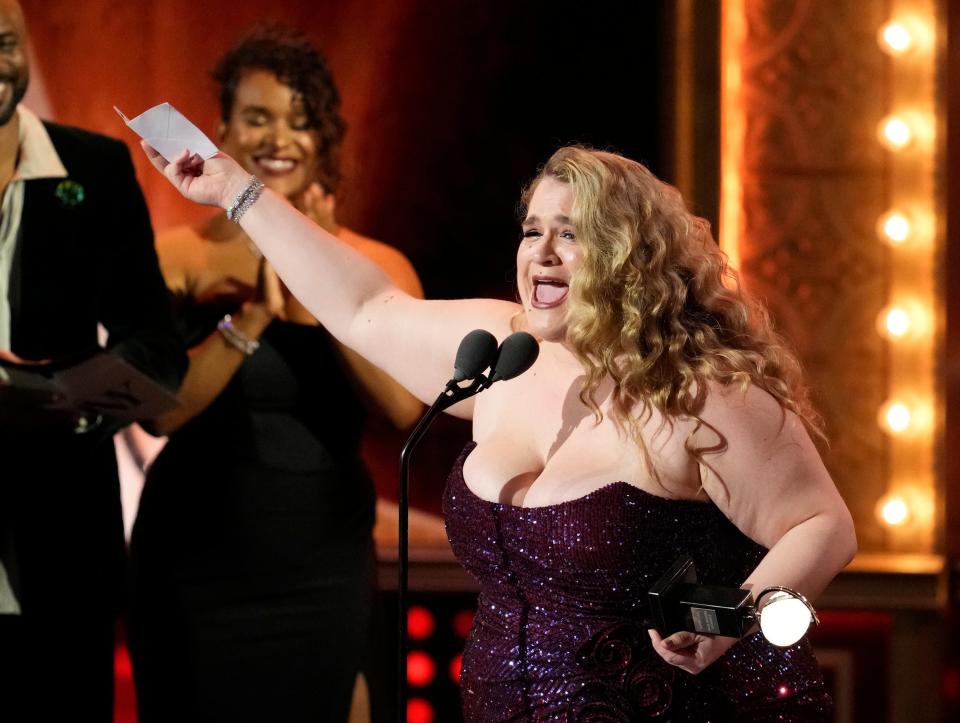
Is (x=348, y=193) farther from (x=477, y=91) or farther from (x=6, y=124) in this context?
(x=6, y=124)

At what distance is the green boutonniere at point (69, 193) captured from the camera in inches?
133

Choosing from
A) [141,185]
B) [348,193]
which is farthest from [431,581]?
[141,185]

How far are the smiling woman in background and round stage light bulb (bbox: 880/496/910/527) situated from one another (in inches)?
67.9

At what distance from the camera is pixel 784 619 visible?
1842mm

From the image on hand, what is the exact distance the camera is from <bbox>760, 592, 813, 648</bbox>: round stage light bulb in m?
1.83

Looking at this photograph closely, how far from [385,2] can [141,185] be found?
36.5 inches

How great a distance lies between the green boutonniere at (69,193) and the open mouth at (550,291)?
162 centimetres

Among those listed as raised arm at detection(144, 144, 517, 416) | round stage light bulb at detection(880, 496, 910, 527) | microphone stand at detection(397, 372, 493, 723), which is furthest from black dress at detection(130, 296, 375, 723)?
round stage light bulb at detection(880, 496, 910, 527)

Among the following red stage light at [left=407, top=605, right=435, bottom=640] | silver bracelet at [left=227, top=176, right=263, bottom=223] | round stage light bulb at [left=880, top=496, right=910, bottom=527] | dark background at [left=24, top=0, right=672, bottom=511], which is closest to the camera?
silver bracelet at [left=227, top=176, right=263, bottom=223]

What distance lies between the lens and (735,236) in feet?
13.2

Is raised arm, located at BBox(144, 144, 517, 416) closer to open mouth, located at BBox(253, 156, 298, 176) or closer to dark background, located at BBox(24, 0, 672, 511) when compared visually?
open mouth, located at BBox(253, 156, 298, 176)

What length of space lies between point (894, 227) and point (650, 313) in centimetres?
210

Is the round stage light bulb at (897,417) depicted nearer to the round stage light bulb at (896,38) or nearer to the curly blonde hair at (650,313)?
the round stage light bulb at (896,38)

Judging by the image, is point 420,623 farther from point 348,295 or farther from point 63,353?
point 348,295
